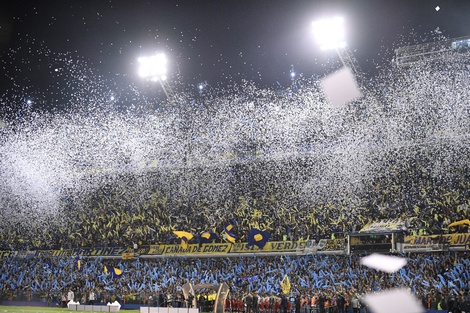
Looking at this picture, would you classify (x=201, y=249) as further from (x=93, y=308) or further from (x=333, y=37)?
(x=333, y=37)

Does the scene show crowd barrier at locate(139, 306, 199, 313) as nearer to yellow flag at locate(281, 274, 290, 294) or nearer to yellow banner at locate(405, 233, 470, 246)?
yellow flag at locate(281, 274, 290, 294)

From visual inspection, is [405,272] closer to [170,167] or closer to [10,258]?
[170,167]

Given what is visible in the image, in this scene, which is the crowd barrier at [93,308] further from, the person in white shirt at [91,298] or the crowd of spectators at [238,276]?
the crowd of spectators at [238,276]

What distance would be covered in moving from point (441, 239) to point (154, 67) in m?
25.9

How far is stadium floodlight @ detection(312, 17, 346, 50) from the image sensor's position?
38.2m

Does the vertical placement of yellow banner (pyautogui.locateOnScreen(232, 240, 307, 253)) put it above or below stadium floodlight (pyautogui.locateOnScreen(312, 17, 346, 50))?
below

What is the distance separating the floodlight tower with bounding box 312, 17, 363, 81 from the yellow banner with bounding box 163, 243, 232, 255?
14755 mm

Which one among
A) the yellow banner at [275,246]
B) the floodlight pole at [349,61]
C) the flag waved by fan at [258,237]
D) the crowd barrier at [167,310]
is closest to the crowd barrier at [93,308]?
the crowd barrier at [167,310]

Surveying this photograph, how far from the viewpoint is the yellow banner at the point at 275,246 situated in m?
34.4

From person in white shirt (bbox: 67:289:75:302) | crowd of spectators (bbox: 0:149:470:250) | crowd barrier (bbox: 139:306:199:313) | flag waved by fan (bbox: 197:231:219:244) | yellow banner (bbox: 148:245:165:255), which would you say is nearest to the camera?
crowd barrier (bbox: 139:306:199:313)

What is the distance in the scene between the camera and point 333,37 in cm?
3900

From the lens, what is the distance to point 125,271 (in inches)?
1547

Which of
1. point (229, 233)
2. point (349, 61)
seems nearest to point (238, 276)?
point (229, 233)

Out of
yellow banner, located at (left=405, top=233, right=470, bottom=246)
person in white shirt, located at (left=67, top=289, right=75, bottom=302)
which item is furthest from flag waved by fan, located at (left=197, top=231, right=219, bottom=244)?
yellow banner, located at (left=405, top=233, right=470, bottom=246)
